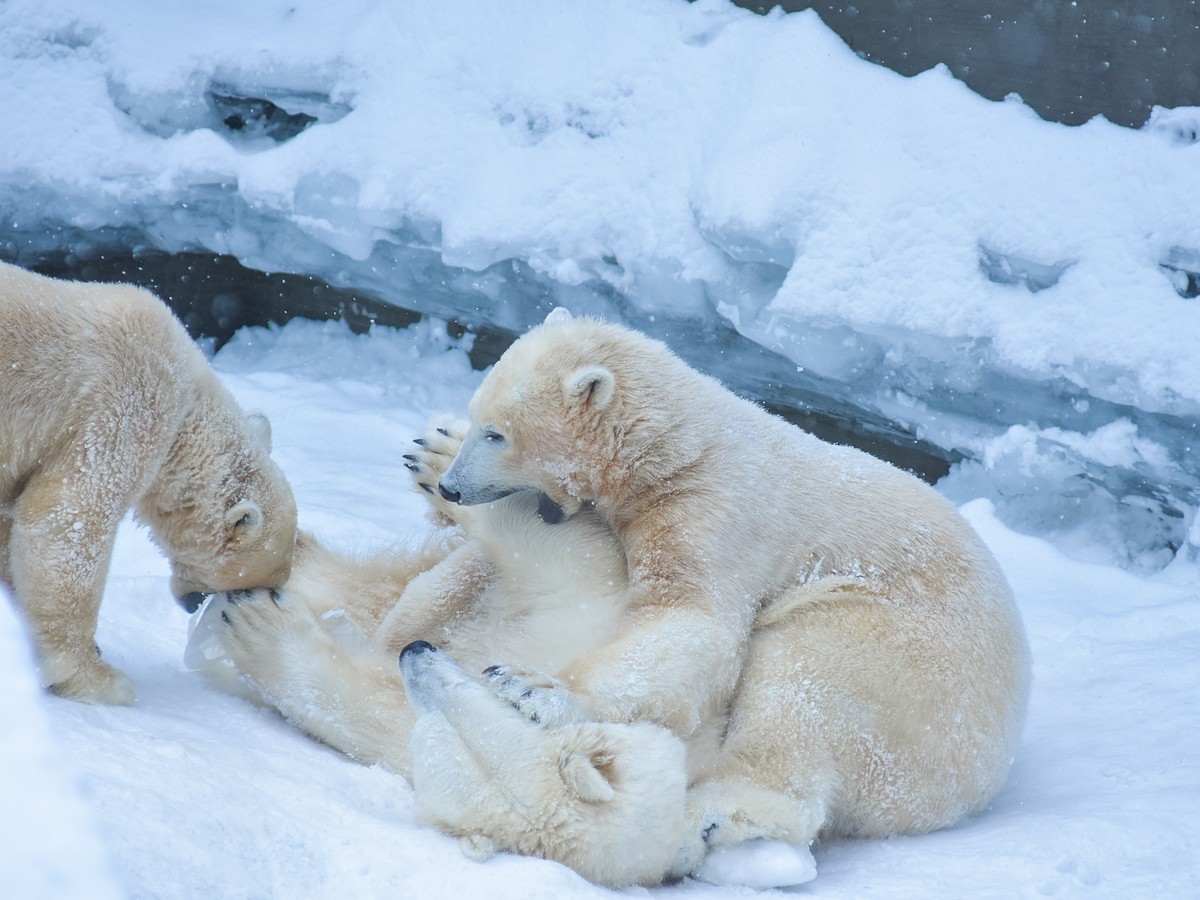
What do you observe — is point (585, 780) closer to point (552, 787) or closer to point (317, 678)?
point (552, 787)

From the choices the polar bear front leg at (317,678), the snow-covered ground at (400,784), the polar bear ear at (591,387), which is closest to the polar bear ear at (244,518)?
the polar bear front leg at (317,678)

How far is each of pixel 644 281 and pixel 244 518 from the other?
10.1 feet

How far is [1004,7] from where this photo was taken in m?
4.91

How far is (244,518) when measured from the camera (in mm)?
2998

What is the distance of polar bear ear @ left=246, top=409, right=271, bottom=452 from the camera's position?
3.12 m

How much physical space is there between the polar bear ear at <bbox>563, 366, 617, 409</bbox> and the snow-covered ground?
1027 mm

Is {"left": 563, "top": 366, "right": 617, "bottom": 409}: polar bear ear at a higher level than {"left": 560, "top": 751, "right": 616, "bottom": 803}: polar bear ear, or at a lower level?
higher

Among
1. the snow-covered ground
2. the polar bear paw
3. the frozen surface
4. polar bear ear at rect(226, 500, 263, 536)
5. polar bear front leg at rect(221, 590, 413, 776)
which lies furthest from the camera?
the frozen surface

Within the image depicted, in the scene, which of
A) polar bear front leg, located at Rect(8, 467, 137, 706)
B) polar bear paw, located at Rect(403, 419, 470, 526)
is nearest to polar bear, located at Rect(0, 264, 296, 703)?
polar bear front leg, located at Rect(8, 467, 137, 706)

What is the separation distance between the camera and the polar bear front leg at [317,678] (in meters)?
2.70

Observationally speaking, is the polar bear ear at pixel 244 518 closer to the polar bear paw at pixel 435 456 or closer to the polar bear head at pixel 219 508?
the polar bear head at pixel 219 508

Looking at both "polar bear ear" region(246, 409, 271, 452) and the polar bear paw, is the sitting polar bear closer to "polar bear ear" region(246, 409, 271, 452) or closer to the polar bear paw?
the polar bear paw

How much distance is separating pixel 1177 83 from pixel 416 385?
419cm

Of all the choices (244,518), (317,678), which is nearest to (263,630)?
(317,678)
